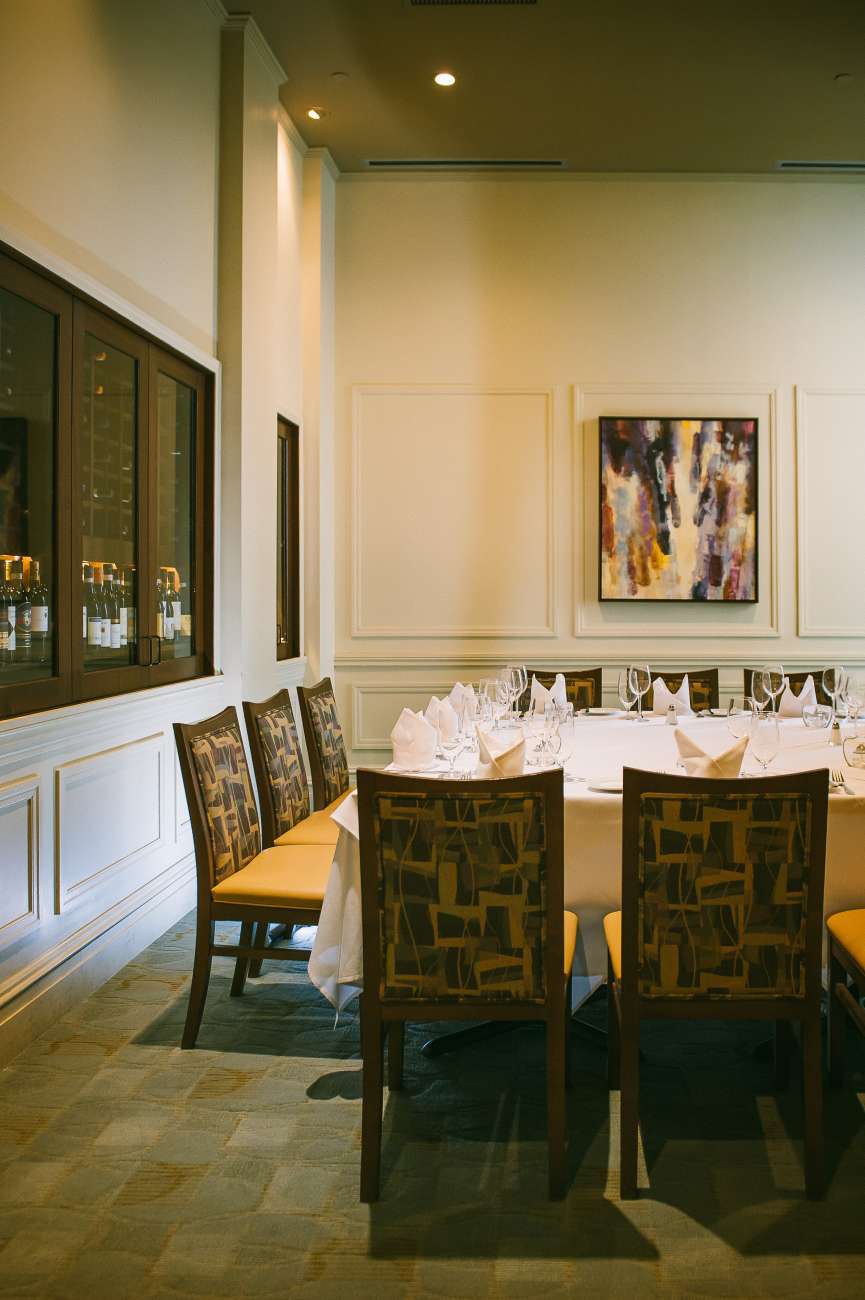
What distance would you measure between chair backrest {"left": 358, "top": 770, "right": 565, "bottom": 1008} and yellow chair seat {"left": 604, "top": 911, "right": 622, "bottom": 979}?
291 mm

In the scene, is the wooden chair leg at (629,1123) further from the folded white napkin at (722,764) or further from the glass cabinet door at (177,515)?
the glass cabinet door at (177,515)

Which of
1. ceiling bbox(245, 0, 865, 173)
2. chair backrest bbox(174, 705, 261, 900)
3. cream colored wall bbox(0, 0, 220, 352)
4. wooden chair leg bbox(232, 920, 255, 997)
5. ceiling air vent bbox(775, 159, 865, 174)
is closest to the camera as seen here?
chair backrest bbox(174, 705, 261, 900)

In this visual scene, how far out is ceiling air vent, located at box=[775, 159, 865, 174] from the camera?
20.5 ft

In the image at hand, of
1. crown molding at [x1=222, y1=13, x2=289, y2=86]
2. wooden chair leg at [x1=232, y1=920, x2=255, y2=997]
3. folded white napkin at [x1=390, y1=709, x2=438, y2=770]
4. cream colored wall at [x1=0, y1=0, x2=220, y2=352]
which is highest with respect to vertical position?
crown molding at [x1=222, y1=13, x2=289, y2=86]

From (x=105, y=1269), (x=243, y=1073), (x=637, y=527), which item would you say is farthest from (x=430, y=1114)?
(x=637, y=527)

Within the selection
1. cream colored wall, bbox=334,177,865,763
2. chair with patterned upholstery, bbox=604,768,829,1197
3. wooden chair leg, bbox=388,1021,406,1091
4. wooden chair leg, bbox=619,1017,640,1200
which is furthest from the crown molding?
wooden chair leg, bbox=619,1017,640,1200

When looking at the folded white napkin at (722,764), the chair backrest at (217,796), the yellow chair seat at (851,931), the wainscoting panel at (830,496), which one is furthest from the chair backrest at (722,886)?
the wainscoting panel at (830,496)

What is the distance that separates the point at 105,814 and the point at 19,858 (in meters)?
0.60

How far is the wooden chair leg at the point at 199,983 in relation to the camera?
296 cm

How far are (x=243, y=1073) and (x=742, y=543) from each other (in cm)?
479

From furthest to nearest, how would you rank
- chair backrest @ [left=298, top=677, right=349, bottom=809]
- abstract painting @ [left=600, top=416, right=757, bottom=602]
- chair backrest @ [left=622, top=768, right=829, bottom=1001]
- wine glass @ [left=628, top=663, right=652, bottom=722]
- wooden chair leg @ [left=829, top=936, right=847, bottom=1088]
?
abstract painting @ [left=600, top=416, right=757, bottom=602]
wine glass @ [left=628, top=663, right=652, bottom=722]
chair backrest @ [left=298, top=677, right=349, bottom=809]
wooden chair leg @ [left=829, top=936, right=847, bottom=1088]
chair backrest @ [left=622, top=768, right=829, bottom=1001]

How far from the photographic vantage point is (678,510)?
6.38 metres

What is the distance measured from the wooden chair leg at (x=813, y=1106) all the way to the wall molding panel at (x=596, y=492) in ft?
14.4

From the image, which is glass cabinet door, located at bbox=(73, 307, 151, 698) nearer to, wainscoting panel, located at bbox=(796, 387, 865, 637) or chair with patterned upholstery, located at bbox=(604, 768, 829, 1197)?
chair with patterned upholstery, located at bbox=(604, 768, 829, 1197)
